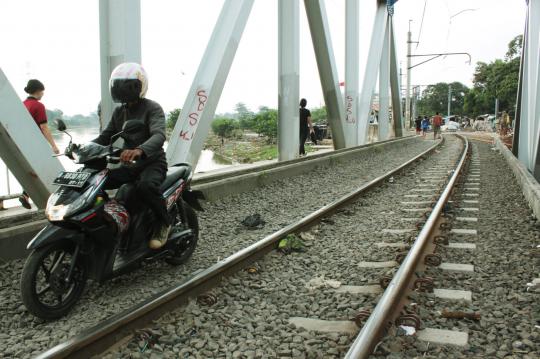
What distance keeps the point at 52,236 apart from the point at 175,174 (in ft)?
4.29

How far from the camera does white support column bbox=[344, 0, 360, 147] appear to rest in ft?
49.4

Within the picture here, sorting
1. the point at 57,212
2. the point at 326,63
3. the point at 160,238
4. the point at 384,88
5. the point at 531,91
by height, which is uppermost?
the point at 384,88

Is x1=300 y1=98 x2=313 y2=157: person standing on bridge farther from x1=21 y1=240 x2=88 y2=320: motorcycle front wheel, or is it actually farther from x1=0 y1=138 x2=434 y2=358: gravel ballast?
x1=21 y1=240 x2=88 y2=320: motorcycle front wheel

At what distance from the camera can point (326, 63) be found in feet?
41.0

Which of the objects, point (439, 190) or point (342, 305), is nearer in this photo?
point (342, 305)

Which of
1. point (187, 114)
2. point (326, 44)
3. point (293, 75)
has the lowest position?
point (187, 114)

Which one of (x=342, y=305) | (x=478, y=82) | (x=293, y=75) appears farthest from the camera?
(x=478, y=82)

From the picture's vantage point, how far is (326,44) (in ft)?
39.8

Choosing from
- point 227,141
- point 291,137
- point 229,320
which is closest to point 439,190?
point 291,137

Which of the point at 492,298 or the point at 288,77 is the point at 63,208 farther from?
the point at 288,77

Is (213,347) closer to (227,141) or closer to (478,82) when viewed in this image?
(227,141)

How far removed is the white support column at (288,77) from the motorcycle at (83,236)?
710 centimetres

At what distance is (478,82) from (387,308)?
86664 millimetres

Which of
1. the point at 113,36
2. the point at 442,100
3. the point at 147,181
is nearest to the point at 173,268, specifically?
the point at 147,181
